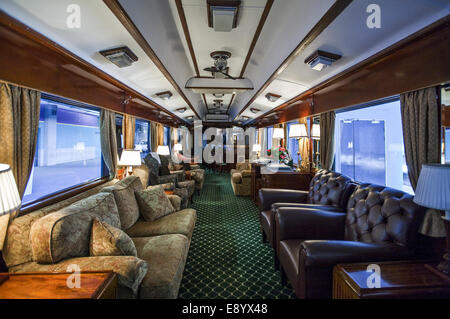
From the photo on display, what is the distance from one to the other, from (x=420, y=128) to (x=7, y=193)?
9.27ft

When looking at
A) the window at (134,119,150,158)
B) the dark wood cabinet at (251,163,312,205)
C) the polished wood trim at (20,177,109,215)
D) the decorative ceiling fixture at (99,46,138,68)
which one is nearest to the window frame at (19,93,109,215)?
the polished wood trim at (20,177,109,215)

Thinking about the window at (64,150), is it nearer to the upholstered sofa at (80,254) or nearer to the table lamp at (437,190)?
the upholstered sofa at (80,254)

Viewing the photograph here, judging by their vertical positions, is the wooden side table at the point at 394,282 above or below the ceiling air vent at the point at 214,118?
below

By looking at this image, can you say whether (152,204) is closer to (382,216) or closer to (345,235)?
(345,235)

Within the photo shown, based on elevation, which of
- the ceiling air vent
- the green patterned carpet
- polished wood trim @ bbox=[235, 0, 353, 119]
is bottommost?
the green patterned carpet

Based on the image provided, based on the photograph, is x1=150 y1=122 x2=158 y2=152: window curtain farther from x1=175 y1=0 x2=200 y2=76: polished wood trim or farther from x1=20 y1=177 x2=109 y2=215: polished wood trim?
x1=20 y1=177 x2=109 y2=215: polished wood trim

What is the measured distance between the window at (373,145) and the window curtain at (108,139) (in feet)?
12.0

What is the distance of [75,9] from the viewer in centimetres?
172

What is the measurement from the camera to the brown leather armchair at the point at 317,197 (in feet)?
7.58

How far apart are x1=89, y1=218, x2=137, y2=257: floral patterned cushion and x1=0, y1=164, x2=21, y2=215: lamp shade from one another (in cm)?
61

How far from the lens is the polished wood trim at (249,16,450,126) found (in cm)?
161

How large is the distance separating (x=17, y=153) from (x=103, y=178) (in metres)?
1.71

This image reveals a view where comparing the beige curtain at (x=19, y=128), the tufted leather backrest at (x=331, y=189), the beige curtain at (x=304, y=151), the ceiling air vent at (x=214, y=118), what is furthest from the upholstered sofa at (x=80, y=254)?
the ceiling air vent at (x=214, y=118)

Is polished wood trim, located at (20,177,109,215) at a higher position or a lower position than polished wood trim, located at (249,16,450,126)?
lower
